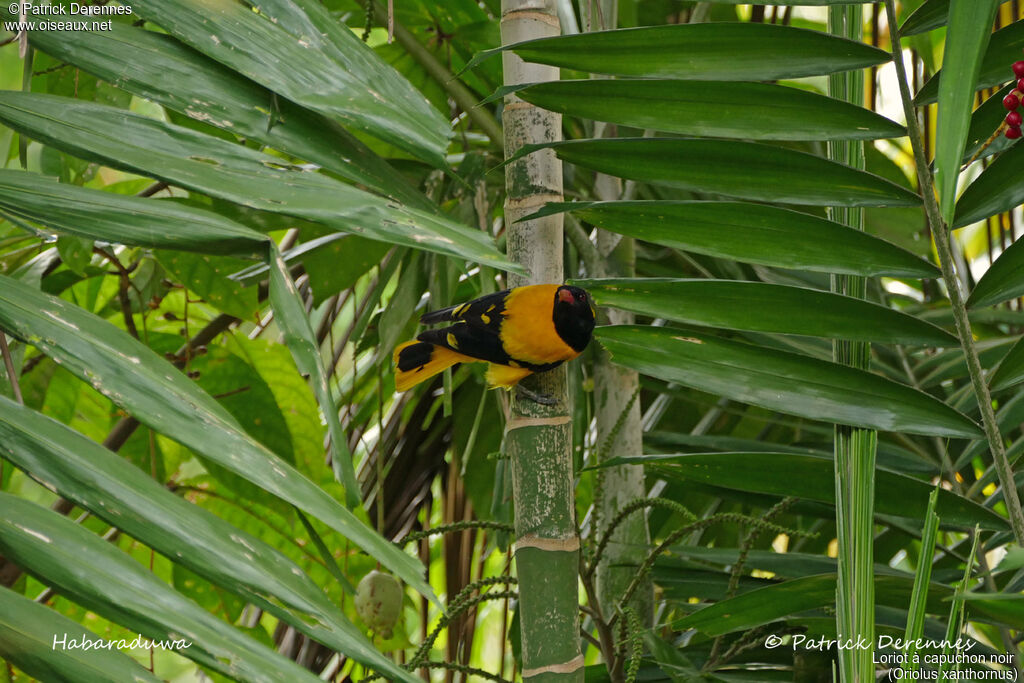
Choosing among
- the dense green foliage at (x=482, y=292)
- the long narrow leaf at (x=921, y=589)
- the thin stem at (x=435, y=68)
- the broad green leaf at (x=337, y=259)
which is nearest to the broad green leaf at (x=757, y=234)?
the dense green foliage at (x=482, y=292)

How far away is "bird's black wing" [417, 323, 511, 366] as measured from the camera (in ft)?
2.53

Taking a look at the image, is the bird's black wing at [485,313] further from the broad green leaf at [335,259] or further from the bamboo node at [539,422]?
the broad green leaf at [335,259]

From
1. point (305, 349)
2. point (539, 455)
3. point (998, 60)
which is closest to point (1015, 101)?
point (998, 60)

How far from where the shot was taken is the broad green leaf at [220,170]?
401 mm

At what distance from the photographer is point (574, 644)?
613mm

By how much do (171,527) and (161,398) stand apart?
58mm

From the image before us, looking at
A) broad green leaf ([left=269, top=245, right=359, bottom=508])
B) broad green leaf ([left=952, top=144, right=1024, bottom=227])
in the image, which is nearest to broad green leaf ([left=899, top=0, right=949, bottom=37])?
broad green leaf ([left=952, top=144, right=1024, bottom=227])

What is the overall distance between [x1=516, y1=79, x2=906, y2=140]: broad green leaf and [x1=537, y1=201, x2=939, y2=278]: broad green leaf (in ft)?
0.19

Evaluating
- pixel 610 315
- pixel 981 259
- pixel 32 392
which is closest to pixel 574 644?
pixel 610 315

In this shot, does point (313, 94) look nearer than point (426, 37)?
Yes

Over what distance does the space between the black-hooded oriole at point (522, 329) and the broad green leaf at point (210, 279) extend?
441 millimetres

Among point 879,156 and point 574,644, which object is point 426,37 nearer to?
point 879,156

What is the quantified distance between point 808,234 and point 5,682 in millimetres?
937

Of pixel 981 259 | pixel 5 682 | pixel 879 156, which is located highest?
pixel 981 259
